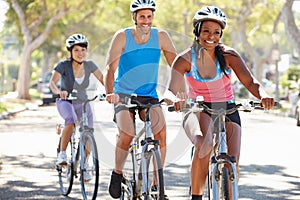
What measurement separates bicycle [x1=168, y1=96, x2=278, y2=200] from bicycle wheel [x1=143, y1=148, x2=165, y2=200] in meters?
0.55

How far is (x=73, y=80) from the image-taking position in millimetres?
9062

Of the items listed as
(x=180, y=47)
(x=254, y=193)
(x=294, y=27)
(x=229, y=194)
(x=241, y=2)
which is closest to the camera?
(x=229, y=194)

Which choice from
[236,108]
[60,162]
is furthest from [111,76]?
[60,162]

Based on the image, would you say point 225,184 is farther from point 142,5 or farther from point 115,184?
point 142,5

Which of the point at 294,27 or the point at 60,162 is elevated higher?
the point at 294,27

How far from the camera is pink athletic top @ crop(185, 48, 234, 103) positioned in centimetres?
596

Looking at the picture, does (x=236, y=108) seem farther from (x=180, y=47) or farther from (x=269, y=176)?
(x=180, y=47)

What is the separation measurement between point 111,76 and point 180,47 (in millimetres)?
74832

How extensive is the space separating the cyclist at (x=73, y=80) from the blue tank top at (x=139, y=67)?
5.85 feet

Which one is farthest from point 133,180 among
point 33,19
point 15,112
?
point 33,19

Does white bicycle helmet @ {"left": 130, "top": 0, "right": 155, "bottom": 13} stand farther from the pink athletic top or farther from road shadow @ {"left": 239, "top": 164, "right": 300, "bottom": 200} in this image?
road shadow @ {"left": 239, "top": 164, "right": 300, "bottom": 200}

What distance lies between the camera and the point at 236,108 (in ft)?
18.4

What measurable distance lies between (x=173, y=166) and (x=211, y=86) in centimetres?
571

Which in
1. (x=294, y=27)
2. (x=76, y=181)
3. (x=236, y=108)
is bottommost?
(x=76, y=181)
